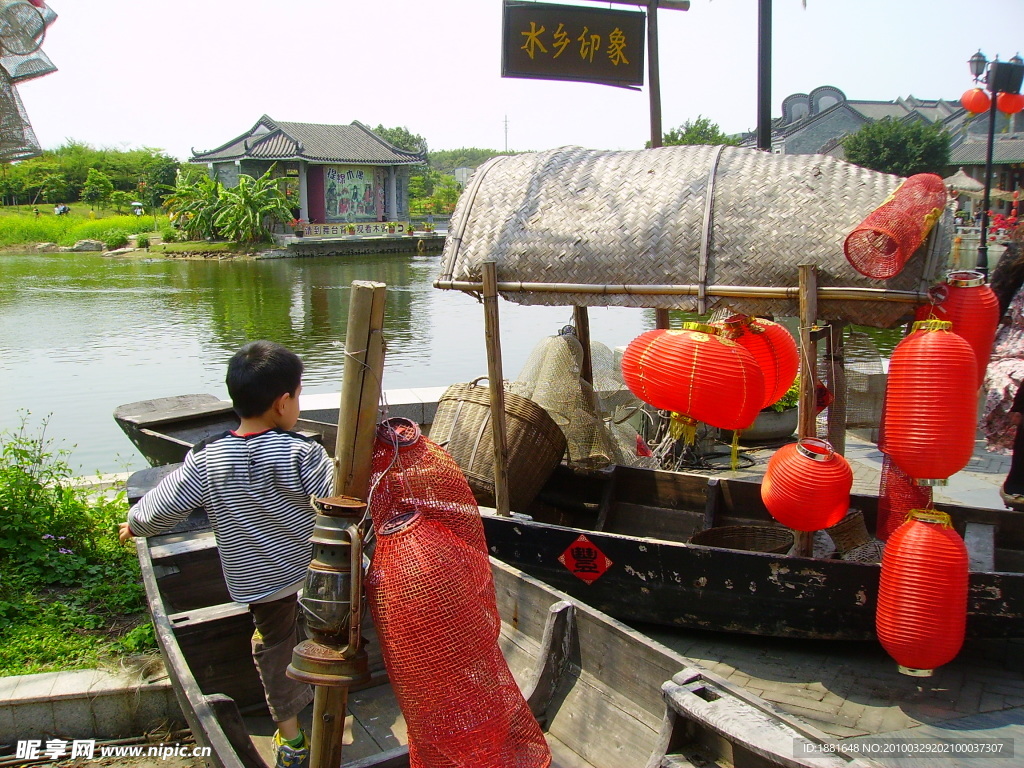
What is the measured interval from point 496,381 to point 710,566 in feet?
5.17

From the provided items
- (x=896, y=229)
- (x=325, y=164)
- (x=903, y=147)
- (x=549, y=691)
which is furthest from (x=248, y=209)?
(x=549, y=691)

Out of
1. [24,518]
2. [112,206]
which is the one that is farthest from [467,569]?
[112,206]

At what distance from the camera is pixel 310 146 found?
4347cm

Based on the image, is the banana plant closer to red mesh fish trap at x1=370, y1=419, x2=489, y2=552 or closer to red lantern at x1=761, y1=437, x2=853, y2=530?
red lantern at x1=761, y1=437, x2=853, y2=530

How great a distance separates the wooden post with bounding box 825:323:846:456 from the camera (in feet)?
17.2

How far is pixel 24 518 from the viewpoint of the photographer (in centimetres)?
524

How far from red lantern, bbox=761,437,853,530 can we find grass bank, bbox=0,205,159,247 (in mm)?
42592

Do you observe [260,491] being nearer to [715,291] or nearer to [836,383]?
[715,291]

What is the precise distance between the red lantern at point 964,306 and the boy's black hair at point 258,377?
2.95 meters

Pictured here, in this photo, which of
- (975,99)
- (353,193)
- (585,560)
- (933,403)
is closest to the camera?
(933,403)

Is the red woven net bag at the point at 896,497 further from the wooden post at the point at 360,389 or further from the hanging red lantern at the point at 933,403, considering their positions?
the wooden post at the point at 360,389

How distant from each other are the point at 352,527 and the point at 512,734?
0.93 meters

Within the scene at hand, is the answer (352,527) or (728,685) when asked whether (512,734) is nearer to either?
(728,685)

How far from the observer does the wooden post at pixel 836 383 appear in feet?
17.2
